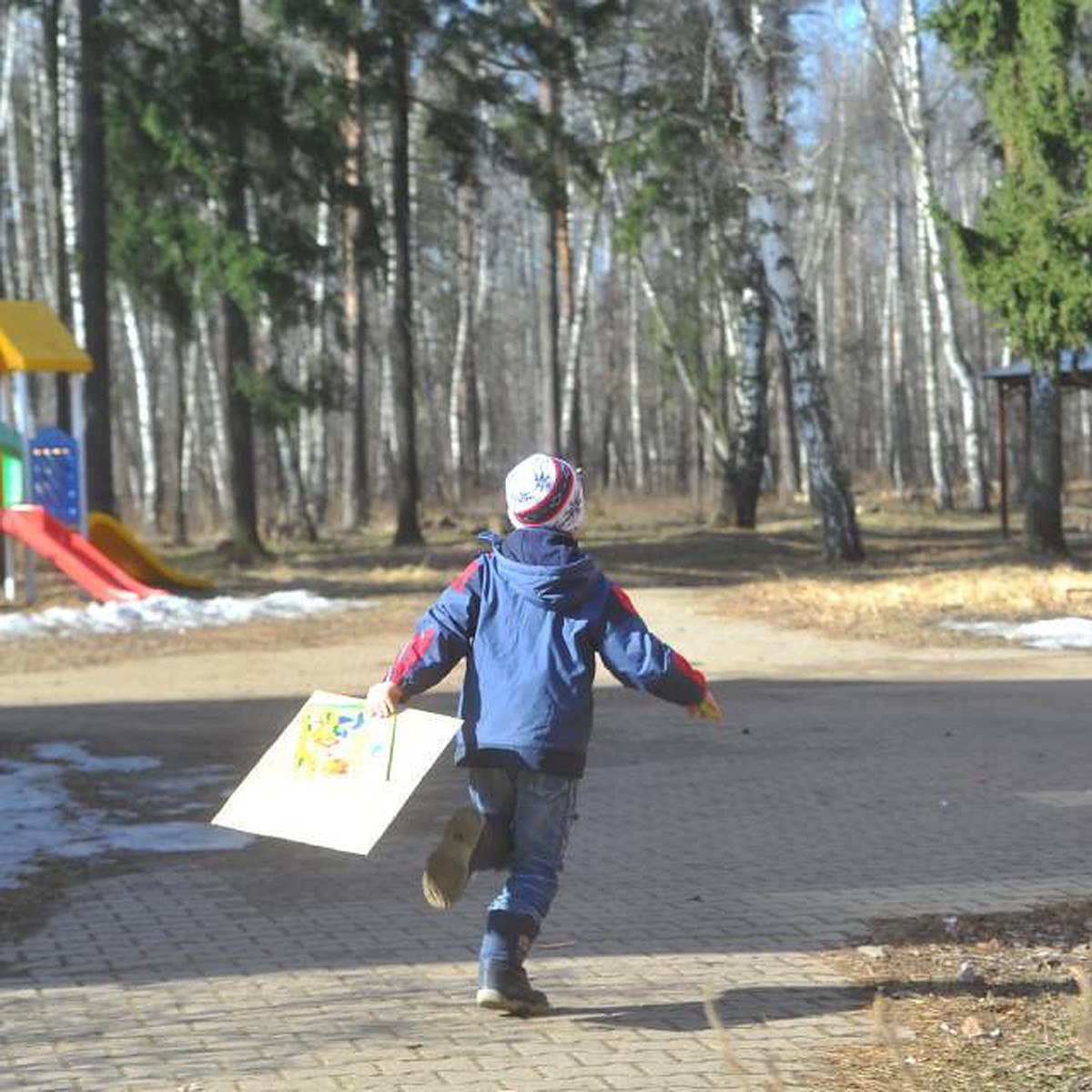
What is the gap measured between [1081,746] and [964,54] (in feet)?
47.5

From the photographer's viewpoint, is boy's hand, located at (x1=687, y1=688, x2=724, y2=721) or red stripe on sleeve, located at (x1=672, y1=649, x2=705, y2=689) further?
boy's hand, located at (x1=687, y1=688, x2=724, y2=721)

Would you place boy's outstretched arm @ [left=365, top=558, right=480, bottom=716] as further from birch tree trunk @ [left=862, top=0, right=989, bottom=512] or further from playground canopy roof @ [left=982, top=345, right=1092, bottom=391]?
birch tree trunk @ [left=862, top=0, right=989, bottom=512]

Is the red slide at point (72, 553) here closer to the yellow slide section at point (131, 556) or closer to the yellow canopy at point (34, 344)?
the yellow slide section at point (131, 556)

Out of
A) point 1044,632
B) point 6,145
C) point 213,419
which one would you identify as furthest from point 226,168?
point 213,419

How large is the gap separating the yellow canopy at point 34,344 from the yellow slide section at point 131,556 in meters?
2.29

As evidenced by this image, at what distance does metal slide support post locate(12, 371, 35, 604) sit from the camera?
2430 centimetres

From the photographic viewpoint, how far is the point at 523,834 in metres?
5.96

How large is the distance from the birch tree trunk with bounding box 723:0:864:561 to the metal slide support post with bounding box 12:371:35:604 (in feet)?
30.3

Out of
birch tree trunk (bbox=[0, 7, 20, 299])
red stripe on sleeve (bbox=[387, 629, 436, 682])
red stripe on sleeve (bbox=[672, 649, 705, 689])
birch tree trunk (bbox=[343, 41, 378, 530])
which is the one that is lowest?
red stripe on sleeve (bbox=[672, 649, 705, 689])

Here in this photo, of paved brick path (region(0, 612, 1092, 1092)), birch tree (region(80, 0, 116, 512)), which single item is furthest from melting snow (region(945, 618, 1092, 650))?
birch tree (region(80, 0, 116, 512))

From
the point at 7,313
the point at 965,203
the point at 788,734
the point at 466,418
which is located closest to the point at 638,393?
the point at 466,418

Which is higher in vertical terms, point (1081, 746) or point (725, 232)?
point (725, 232)

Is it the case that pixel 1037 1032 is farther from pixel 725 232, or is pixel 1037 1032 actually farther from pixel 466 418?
pixel 466 418

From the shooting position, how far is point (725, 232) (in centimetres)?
3791
